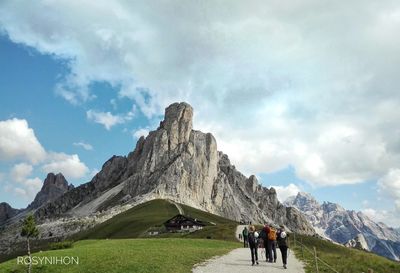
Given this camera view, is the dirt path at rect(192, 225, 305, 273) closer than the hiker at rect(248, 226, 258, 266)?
Yes

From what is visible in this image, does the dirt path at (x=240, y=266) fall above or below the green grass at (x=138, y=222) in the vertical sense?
below


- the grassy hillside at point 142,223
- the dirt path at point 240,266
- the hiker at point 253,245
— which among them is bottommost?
the dirt path at point 240,266

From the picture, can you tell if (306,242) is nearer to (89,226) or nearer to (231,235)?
(231,235)

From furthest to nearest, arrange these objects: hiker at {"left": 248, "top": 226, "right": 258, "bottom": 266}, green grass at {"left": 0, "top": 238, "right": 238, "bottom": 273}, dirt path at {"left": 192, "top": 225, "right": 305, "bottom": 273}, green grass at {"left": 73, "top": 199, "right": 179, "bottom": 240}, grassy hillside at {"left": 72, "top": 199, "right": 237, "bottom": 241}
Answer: green grass at {"left": 73, "top": 199, "right": 179, "bottom": 240}
grassy hillside at {"left": 72, "top": 199, "right": 237, "bottom": 241}
hiker at {"left": 248, "top": 226, "right": 258, "bottom": 266}
green grass at {"left": 0, "top": 238, "right": 238, "bottom": 273}
dirt path at {"left": 192, "top": 225, "right": 305, "bottom": 273}

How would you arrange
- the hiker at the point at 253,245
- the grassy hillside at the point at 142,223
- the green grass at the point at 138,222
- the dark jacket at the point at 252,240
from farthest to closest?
1. the green grass at the point at 138,222
2. the grassy hillside at the point at 142,223
3. the dark jacket at the point at 252,240
4. the hiker at the point at 253,245

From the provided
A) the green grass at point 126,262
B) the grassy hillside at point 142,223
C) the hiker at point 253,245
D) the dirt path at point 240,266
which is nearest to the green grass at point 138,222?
the grassy hillside at point 142,223

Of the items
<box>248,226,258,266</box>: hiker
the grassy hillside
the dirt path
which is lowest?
the dirt path

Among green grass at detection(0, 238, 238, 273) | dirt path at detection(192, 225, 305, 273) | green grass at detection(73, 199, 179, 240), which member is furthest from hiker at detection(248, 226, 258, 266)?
green grass at detection(73, 199, 179, 240)

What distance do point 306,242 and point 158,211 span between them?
8740 cm

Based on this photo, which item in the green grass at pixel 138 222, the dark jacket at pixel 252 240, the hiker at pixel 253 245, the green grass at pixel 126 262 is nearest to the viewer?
the green grass at pixel 126 262

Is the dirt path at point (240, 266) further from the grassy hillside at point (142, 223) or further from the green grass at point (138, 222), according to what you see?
the green grass at point (138, 222)

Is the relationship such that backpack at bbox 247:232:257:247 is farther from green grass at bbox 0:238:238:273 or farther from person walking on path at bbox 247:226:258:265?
green grass at bbox 0:238:238:273

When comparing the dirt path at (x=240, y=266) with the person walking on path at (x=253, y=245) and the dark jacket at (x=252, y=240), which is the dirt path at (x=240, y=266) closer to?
the person walking on path at (x=253, y=245)

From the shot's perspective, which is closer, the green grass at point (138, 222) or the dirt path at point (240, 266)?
the dirt path at point (240, 266)
